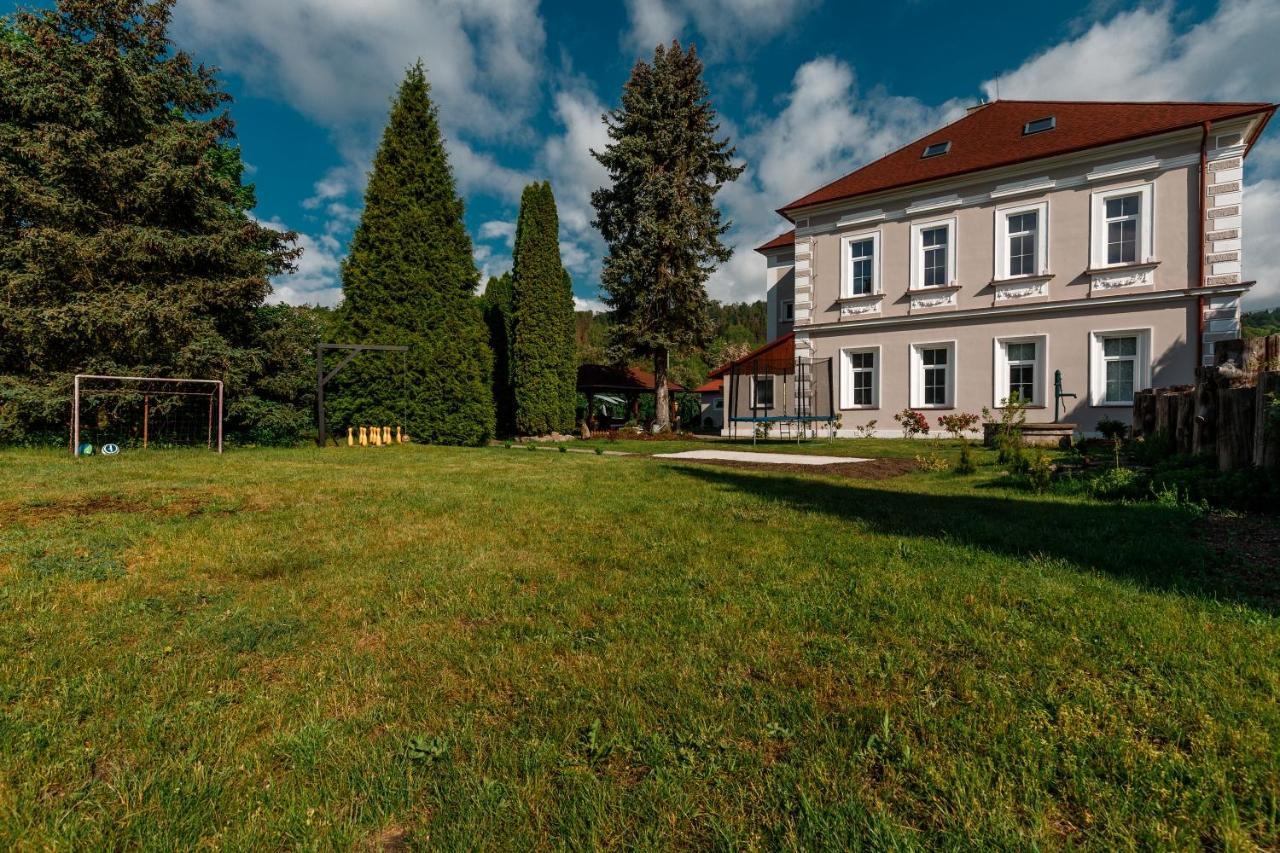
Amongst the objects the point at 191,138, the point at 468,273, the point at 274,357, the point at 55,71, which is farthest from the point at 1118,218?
the point at 55,71

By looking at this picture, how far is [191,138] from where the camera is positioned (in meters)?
12.2

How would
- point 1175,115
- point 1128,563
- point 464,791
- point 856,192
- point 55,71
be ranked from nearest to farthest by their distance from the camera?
point 464,791
point 1128,563
point 55,71
point 1175,115
point 856,192

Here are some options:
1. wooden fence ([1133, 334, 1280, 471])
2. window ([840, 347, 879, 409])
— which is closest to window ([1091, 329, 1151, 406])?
window ([840, 347, 879, 409])

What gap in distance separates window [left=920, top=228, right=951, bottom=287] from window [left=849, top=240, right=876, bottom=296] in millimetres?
1572

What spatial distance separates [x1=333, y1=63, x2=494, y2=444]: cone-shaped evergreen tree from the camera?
542 inches

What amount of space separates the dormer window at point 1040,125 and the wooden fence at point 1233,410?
13.6 meters

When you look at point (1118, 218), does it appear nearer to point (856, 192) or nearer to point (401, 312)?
point (856, 192)

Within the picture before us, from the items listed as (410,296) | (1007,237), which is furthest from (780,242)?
(410,296)

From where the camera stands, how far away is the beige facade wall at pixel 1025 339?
554 inches

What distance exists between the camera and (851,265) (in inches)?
742

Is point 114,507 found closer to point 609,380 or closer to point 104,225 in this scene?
point 104,225

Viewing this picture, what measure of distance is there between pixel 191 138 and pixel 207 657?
1478cm

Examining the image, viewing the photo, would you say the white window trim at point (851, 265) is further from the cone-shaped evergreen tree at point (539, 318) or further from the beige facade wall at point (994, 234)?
the cone-shaped evergreen tree at point (539, 318)

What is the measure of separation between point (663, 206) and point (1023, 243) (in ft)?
37.7
